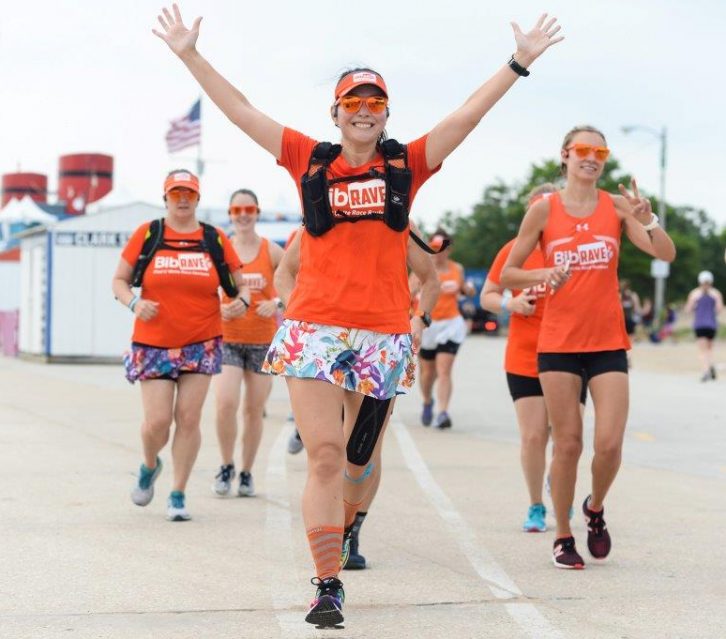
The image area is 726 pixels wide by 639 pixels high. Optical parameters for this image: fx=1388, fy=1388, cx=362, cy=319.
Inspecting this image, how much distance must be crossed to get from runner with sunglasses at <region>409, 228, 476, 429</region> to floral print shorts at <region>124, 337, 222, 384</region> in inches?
271

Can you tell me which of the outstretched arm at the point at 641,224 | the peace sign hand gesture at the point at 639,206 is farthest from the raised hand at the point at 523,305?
the peace sign hand gesture at the point at 639,206

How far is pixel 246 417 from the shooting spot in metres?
9.64

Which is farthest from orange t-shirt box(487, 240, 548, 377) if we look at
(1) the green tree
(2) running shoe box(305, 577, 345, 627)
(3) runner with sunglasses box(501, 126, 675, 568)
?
(1) the green tree

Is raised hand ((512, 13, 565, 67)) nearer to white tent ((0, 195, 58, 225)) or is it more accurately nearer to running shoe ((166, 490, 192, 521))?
running shoe ((166, 490, 192, 521))

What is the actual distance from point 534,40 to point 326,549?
2220 mm

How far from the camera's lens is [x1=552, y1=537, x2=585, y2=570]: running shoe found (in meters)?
6.87

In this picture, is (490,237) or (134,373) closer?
(134,373)

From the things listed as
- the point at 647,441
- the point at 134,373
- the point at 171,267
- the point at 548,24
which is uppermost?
the point at 548,24

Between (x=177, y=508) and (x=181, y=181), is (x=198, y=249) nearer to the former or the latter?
(x=181, y=181)

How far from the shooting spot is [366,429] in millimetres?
5887

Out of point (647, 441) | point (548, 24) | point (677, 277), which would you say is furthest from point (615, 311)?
point (677, 277)

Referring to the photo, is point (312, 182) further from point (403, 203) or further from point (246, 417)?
point (246, 417)

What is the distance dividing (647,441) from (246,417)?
5.82m

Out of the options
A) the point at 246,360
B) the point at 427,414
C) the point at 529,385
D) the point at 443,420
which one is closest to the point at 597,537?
the point at 529,385
